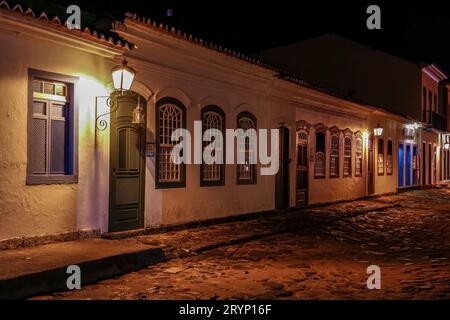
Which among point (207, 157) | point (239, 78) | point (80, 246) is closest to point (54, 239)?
point (80, 246)

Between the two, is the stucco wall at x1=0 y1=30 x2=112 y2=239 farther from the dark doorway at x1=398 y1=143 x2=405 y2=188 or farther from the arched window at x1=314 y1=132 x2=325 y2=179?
the dark doorway at x1=398 y1=143 x2=405 y2=188

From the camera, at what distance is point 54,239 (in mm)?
9305

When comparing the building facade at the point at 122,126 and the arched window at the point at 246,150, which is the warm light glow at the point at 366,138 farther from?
the arched window at the point at 246,150

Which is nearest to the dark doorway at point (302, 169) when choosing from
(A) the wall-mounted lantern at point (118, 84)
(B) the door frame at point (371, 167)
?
(B) the door frame at point (371, 167)

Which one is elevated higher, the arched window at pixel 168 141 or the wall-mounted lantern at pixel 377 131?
the wall-mounted lantern at pixel 377 131

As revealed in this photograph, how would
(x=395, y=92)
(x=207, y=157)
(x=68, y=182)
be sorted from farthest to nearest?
(x=395, y=92), (x=207, y=157), (x=68, y=182)

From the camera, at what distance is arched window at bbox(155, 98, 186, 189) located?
11867mm

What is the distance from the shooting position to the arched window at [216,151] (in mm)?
13352

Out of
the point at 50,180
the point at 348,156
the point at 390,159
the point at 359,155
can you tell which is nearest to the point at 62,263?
the point at 50,180

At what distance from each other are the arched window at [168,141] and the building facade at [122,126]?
2 centimetres

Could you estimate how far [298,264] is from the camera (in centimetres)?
891

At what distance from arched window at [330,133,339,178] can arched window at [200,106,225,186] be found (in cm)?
773

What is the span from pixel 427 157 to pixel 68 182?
30.5 m
